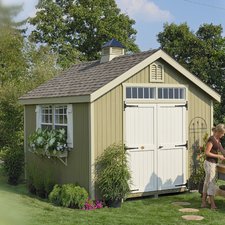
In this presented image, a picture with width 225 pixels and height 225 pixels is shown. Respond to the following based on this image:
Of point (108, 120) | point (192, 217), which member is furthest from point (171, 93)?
point (192, 217)

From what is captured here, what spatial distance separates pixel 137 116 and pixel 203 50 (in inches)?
593

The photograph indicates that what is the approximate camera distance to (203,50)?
2338 centimetres

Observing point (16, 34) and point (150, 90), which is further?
point (150, 90)

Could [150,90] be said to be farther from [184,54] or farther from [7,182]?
[184,54]

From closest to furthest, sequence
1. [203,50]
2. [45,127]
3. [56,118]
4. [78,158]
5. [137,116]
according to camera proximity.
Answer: [78,158] → [137,116] → [56,118] → [45,127] → [203,50]

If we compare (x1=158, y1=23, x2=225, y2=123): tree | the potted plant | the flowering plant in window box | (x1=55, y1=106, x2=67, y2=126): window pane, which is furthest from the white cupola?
(x1=158, y1=23, x2=225, y2=123): tree

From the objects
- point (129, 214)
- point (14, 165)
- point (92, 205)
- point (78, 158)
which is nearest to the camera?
point (129, 214)

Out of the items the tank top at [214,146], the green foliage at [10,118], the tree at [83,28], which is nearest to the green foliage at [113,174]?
the tank top at [214,146]

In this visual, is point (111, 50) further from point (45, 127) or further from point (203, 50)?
point (203, 50)

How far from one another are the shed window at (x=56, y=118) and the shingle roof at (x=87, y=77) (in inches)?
12.8

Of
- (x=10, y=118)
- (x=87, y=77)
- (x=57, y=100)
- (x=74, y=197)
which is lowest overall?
(x=74, y=197)

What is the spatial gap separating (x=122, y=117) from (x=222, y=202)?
2913 millimetres

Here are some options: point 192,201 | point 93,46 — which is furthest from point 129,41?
point 192,201

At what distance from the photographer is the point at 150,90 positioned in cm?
972
